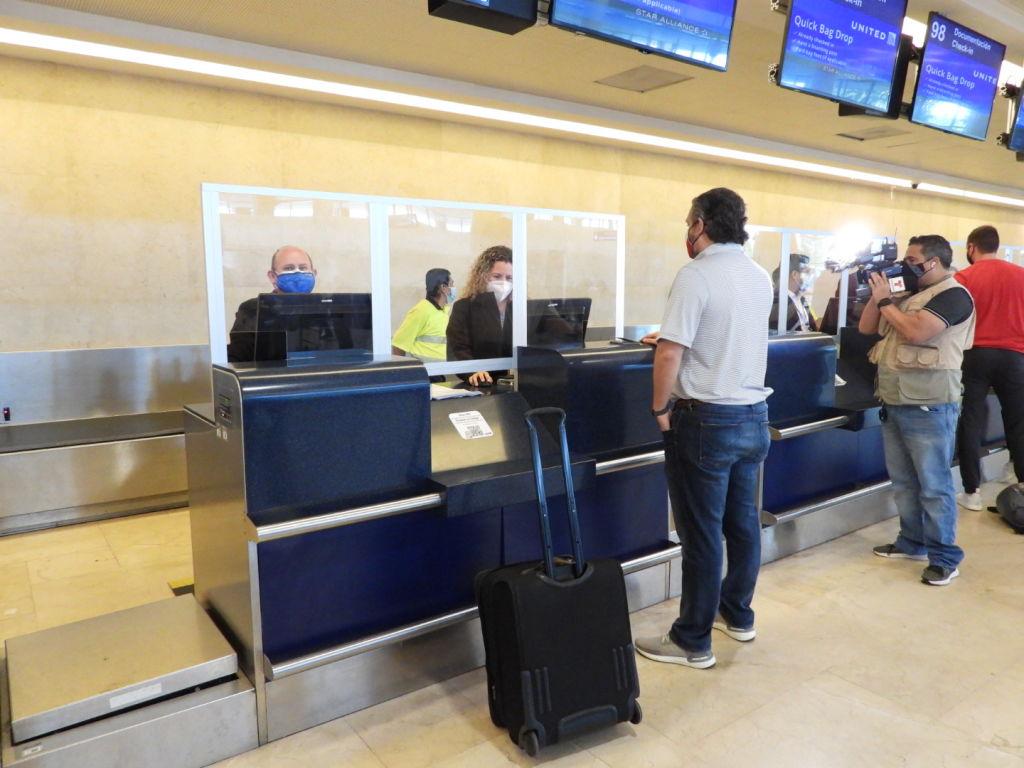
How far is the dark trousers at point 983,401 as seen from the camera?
4277 millimetres

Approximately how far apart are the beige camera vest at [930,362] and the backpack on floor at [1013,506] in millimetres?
1279

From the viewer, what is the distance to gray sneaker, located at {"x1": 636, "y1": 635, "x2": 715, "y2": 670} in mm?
2598

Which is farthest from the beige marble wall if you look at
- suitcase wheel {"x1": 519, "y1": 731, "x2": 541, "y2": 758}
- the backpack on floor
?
the backpack on floor

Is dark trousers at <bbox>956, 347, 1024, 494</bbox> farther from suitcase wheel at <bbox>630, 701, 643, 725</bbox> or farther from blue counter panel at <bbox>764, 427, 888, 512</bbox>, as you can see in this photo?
suitcase wheel at <bbox>630, 701, 643, 725</bbox>

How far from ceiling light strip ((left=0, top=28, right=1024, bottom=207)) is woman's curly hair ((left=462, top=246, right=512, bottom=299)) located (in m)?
2.49

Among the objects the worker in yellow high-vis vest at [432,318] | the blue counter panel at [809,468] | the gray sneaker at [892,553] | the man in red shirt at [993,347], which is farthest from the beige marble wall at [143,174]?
the man in red shirt at [993,347]

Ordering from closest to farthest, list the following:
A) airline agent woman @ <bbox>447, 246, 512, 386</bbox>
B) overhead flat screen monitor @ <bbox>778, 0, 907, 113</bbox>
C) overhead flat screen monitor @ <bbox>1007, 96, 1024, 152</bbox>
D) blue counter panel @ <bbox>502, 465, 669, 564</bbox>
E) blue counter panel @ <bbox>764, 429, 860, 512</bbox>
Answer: blue counter panel @ <bbox>502, 465, 669, 564</bbox> < airline agent woman @ <bbox>447, 246, 512, 386</bbox> < overhead flat screen monitor @ <bbox>778, 0, 907, 113</bbox> < blue counter panel @ <bbox>764, 429, 860, 512</bbox> < overhead flat screen monitor @ <bbox>1007, 96, 1024, 152</bbox>

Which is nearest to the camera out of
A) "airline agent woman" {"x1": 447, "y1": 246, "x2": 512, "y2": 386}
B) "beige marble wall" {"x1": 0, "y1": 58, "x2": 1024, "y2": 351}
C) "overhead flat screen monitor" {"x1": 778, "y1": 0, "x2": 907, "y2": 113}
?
"airline agent woman" {"x1": 447, "y1": 246, "x2": 512, "y2": 386}

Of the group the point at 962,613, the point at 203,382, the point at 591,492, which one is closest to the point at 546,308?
the point at 591,492

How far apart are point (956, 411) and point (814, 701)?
1.72 meters

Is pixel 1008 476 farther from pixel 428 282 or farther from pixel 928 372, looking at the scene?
pixel 428 282

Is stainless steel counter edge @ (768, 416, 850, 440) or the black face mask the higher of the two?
the black face mask

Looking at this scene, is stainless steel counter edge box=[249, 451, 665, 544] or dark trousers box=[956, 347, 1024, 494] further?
dark trousers box=[956, 347, 1024, 494]

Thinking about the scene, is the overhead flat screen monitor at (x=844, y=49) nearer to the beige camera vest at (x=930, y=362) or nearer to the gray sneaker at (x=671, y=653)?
the beige camera vest at (x=930, y=362)
